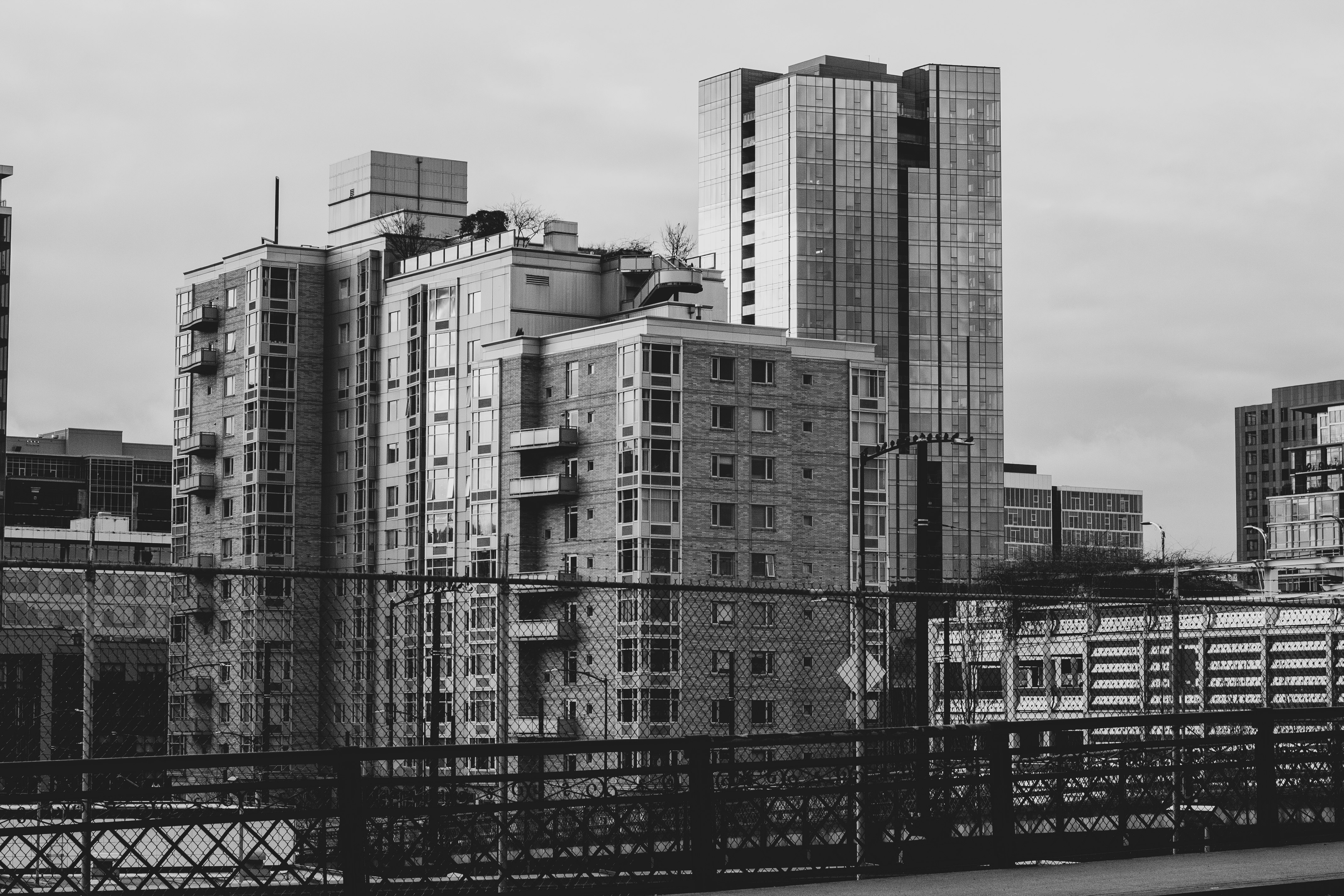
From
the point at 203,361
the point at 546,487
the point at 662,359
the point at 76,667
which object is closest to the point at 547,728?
the point at 546,487

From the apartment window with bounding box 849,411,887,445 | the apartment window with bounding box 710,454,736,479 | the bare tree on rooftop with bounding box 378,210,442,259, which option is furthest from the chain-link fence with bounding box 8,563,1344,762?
the bare tree on rooftop with bounding box 378,210,442,259

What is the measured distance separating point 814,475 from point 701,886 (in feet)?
255

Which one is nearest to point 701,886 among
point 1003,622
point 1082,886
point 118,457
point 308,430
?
point 1082,886

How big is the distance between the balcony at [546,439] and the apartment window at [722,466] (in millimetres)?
6255

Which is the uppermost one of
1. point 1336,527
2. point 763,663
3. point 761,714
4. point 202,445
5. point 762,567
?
point 202,445

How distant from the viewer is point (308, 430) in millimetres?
101312

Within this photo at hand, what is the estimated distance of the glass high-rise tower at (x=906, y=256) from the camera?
141750 millimetres

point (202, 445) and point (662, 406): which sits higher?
point (662, 406)

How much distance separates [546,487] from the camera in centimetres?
8781

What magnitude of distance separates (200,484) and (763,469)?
32.0m

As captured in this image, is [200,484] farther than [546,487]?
Yes

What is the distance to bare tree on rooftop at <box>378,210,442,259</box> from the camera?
100 meters

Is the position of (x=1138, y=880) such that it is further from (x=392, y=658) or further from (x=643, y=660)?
(x=643, y=660)

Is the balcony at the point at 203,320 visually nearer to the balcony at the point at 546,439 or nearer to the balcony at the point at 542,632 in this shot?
the balcony at the point at 546,439
